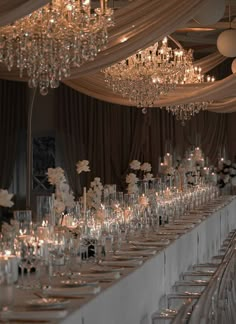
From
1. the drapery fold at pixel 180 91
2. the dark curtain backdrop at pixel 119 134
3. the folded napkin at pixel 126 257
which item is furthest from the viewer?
the dark curtain backdrop at pixel 119 134

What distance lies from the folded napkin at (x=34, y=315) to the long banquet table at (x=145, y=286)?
0.04 meters

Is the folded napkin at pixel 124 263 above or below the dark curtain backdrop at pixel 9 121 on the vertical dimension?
below

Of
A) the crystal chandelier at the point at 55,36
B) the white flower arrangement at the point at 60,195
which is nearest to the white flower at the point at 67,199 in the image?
the white flower arrangement at the point at 60,195

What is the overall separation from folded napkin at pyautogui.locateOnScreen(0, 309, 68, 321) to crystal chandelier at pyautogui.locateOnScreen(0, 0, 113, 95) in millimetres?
3185

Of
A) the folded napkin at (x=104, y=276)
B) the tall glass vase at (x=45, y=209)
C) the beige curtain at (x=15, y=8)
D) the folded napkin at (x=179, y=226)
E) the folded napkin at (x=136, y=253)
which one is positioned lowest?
the folded napkin at (x=104, y=276)

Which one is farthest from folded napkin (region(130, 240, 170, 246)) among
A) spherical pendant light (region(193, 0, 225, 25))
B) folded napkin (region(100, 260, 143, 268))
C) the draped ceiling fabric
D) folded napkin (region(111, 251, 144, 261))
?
spherical pendant light (region(193, 0, 225, 25))

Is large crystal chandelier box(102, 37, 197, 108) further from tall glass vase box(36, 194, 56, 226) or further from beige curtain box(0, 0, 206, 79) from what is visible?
tall glass vase box(36, 194, 56, 226)

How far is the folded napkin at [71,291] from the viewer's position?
3.50 metres

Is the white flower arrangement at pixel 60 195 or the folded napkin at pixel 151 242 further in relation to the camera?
the folded napkin at pixel 151 242

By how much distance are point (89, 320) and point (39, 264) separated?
457mm

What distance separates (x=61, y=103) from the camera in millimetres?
13695

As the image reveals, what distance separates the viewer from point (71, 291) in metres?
3.51

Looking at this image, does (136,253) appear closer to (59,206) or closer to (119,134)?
(59,206)

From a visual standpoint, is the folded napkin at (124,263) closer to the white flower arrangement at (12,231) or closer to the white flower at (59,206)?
the white flower at (59,206)
